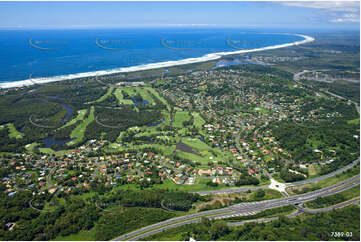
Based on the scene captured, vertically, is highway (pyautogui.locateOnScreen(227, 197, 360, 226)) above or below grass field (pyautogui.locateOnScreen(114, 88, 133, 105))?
below

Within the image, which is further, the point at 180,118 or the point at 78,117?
the point at 180,118

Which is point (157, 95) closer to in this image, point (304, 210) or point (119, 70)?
point (119, 70)

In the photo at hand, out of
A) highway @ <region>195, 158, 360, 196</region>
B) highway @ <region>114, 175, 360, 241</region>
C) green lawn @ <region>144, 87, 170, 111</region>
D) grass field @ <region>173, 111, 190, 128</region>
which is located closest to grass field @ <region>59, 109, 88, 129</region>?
green lawn @ <region>144, 87, 170, 111</region>

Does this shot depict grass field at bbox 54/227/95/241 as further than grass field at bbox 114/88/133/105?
No

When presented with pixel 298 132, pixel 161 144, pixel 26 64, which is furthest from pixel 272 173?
pixel 26 64

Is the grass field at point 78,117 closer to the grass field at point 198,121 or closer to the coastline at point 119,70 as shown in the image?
the grass field at point 198,121

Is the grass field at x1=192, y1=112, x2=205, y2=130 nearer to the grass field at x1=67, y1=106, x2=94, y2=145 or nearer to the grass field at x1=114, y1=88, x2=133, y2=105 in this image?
the grass field at x1=114, y1=88, x2=133, y2=105

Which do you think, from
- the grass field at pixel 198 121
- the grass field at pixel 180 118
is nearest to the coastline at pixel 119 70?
the grass field at pixel 180 118

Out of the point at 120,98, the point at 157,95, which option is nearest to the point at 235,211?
the point at 157,95

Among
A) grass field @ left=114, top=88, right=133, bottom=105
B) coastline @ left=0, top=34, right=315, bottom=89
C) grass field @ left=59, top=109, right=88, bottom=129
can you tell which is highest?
coastline @ left=0, top=34, right=315, bottom=89

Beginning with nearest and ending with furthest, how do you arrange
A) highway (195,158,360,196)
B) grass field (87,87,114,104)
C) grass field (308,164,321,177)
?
highway (195,158,360,196) < grass field (308,164,321,177) < grass field (87,87,114,104)
